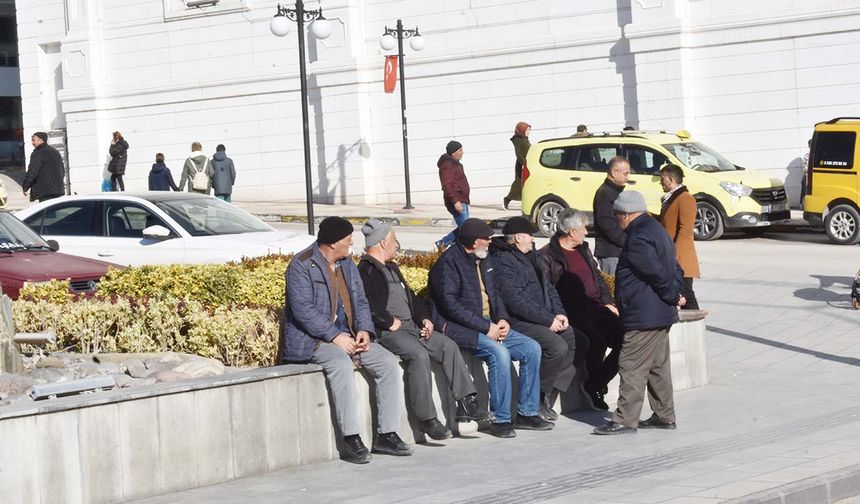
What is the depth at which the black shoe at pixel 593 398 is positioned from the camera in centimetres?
1181

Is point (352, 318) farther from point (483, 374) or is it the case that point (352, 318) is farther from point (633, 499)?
point (633, 499)

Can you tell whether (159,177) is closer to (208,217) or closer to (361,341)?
(208,217)

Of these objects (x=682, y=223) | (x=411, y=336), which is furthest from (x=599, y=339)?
(x=682, y=223)

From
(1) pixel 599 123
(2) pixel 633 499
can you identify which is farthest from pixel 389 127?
(2) pixel 633 499

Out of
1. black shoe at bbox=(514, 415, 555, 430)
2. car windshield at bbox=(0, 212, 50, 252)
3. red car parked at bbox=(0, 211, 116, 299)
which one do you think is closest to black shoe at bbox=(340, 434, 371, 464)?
black shoe at bbox=(514, 415, 555, 430)

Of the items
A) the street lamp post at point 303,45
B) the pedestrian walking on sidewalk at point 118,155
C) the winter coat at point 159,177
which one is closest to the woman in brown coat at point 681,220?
the street lamp post at point 303,45

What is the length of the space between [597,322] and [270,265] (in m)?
2.94

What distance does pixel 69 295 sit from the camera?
1221cm

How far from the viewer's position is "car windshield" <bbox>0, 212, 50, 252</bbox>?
14.5 m

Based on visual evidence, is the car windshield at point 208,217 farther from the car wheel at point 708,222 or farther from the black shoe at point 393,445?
the car wheel at point 708,222

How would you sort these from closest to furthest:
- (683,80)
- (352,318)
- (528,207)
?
(352,318) → (528,207) → (683,80)

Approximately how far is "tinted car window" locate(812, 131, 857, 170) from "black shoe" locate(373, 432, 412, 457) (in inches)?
581

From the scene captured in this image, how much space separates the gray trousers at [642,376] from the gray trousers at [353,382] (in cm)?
168

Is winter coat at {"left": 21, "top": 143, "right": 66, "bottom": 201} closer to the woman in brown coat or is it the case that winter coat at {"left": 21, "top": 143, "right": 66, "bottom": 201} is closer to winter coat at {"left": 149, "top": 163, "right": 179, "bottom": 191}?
winter coat at {"left": 149, "top": 163, "right": 179, "bottom": 191}
